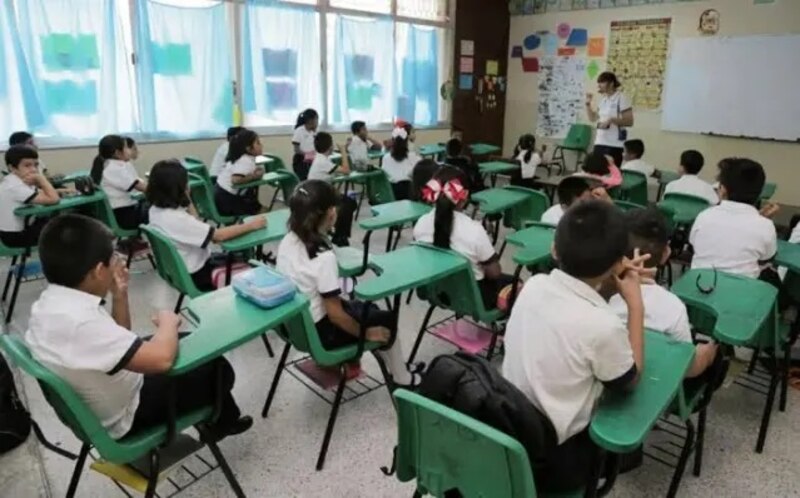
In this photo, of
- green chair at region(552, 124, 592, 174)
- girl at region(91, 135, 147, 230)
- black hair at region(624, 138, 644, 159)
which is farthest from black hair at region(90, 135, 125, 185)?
green chair at region(552, 124, 592, 174)

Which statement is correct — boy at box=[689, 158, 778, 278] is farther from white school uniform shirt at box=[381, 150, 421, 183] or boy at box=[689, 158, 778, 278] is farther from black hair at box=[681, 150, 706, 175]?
white school uniform shirt at box=[381, 150, 421, 183]

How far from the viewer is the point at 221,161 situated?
5.08 m

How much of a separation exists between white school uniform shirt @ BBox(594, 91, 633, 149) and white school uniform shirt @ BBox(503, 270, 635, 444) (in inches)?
192

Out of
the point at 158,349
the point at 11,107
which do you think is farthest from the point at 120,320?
the point at 11,107

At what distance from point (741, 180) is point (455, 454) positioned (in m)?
2.18

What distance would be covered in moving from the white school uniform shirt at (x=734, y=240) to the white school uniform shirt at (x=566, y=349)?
5.03ft

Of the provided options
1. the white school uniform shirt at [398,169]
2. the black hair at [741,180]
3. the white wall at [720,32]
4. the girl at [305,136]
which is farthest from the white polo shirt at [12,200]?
the white wall at [720,32]

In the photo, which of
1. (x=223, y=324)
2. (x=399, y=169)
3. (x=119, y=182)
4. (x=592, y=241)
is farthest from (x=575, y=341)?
(x=399, y=169)

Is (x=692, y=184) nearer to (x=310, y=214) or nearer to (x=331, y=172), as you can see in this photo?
(x=331, y=172)

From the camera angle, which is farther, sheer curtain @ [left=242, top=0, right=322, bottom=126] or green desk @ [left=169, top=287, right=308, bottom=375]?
sheer curtain @ [left=242, top=0, right=322, bottom=126]

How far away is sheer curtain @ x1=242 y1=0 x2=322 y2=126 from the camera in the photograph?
6.07m

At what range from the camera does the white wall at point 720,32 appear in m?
6.04

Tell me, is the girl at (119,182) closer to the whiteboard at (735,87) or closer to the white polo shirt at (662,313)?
the white polo shirt at (662,313)

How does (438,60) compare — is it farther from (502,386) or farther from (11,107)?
(502,386)
